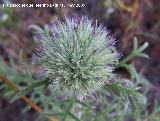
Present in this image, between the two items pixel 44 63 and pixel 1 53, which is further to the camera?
pixel 1 53

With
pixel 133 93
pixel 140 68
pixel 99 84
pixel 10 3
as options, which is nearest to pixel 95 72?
pixel 99 84

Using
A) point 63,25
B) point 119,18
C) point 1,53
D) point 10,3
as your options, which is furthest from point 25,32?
point 63,25

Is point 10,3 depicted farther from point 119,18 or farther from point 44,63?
point 119,18

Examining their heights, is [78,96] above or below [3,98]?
above

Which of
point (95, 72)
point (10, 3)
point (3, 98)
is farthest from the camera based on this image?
point (3, 98)

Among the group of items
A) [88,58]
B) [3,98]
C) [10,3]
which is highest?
[10,3]

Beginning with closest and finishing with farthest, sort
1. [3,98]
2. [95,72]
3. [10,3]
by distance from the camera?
[95,72], [10,3], [3,98]
